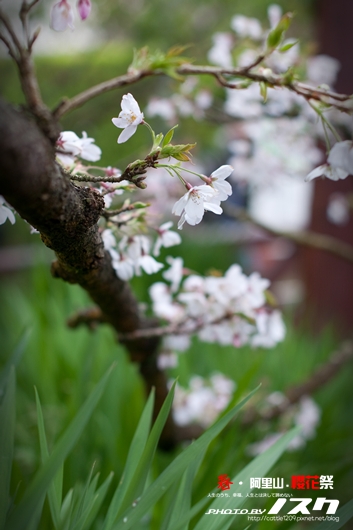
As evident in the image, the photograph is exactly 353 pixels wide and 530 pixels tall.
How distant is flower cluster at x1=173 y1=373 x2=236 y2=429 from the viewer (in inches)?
44.1

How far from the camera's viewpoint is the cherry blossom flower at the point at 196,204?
49 cm

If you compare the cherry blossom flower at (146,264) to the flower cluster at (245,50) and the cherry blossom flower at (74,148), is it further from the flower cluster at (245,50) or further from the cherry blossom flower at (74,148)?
the flower cluster at (245,50)

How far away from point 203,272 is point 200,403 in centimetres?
143

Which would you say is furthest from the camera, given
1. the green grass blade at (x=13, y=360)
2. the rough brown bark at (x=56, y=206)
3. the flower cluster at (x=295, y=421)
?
the flower cluster at (x=295, y=421)

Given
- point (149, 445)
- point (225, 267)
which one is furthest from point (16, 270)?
point (149, 445)

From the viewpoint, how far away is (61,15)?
1.57 ft

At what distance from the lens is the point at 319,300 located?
259cm

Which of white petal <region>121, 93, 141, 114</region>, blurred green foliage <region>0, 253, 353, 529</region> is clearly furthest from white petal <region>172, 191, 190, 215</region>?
blurred green foliage <region>0, 253, 353, 529</region>

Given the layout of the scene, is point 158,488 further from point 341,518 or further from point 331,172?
point 331,172

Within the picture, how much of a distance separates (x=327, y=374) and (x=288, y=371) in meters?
0.57

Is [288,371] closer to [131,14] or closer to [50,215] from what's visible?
[50,215]

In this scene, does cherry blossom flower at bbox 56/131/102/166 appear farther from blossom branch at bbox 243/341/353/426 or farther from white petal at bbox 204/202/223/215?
blossom branch at bbox 243/341/353/426

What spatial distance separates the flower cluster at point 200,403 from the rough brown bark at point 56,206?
0.45 meters

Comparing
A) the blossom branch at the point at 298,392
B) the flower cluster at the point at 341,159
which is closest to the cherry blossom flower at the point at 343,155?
the flower cluster at the point at 341,159
